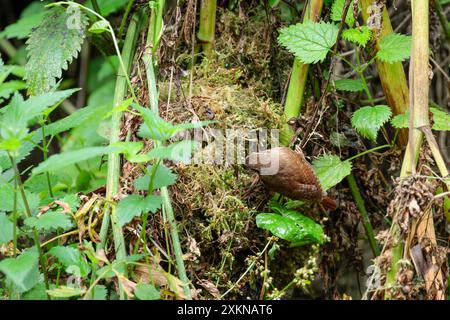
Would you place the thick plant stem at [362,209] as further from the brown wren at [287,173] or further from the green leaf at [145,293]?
the green leaf at [145,293]

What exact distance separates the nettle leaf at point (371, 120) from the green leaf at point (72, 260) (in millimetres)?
781

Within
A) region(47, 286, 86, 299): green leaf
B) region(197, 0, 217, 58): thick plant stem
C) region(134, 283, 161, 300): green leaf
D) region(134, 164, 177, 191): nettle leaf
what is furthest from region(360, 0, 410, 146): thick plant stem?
region(47, 286, 86, 299): green leaf

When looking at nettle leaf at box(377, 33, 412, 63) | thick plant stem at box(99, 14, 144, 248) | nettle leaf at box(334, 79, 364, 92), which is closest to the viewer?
thick plant stem at box(99, 14, 144, 248)

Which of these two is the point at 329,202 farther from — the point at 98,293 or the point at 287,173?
the point at 98,293

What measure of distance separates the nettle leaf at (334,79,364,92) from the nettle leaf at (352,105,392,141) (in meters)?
0.17

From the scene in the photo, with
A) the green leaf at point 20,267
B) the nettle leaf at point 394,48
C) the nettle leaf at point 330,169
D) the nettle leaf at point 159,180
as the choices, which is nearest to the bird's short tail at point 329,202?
the nettle leaf at point 330,169

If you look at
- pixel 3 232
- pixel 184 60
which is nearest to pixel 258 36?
pixel 184 60

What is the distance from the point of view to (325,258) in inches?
74.8

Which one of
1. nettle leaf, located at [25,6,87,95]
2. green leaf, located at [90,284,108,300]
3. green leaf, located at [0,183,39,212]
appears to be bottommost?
green leaf, located at [90,284,108,300]

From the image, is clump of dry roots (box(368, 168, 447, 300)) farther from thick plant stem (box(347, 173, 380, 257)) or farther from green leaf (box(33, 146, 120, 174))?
green leaf (box(33, 146, 120, 174))

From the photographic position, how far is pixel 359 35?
162cm

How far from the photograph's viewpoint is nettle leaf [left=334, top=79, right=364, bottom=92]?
Answer: 1826mm

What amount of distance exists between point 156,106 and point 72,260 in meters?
0.45
